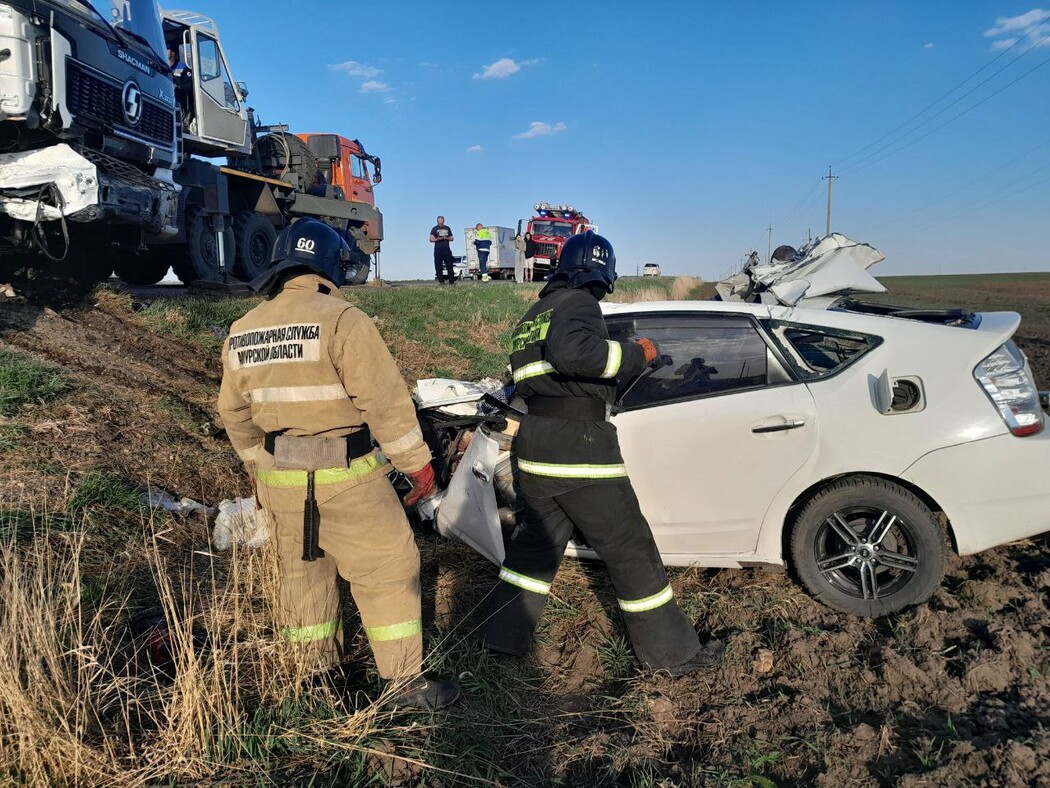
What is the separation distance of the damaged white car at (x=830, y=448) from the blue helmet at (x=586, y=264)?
0.66 meters

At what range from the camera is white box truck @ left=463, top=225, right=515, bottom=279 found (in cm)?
3612

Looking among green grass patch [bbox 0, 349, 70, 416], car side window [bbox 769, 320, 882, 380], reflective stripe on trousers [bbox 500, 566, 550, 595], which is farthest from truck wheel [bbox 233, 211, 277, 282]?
car side window [bbox 769, 320, 882, 380]

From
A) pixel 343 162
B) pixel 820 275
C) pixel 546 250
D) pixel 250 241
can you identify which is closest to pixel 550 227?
pixel 546 250

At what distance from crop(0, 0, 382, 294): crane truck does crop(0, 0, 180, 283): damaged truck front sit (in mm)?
12

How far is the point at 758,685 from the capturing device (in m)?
2.95

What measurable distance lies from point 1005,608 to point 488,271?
114 ft

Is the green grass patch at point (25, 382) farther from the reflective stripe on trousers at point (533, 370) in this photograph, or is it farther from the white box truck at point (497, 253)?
the white box truck at point (497, 253)

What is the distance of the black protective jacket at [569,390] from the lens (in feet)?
9.34

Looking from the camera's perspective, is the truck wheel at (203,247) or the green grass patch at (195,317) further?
the truck wheel at (203,247)

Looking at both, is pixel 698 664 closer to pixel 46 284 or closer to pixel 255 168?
pixel 46 284

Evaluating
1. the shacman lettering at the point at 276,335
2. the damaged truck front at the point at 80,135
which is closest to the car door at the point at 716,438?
the shacman lettering at the point at 276,335

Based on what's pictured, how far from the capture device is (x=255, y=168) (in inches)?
496

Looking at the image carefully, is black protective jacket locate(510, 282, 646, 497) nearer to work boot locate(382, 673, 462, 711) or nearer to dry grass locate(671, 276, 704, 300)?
work boot locate(382, 673, 462, 711)

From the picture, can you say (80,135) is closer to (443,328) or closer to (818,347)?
(443,328)
